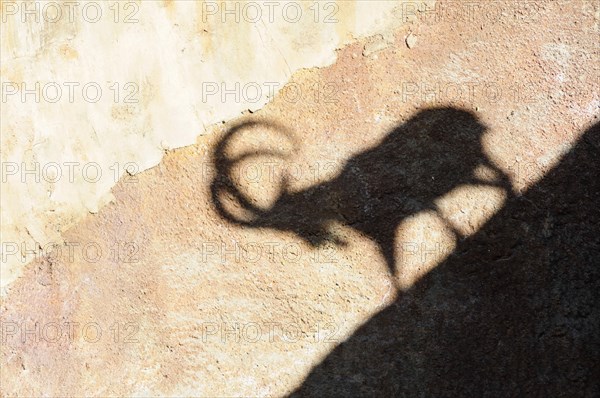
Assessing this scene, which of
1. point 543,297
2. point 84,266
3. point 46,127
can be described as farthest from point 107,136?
point 543,297

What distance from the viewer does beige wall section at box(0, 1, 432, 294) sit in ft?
19.7

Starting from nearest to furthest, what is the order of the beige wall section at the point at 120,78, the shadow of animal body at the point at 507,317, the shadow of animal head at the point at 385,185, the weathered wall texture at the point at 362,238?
1. the shadow of animal body at the point at 507,317
2. the weathered wall texture at the point at 362,238
3. the shadow of animal head at the point at 385,185
4. the beige wall section at the point at 120,78

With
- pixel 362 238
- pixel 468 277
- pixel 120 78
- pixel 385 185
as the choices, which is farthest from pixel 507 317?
pixel 120 78

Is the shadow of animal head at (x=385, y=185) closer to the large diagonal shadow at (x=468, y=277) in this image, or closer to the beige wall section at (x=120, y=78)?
the large diagonal shadow at (x=468, y=277)

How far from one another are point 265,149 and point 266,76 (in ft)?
1.86

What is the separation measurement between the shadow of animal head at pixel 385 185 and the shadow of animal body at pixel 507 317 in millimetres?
344

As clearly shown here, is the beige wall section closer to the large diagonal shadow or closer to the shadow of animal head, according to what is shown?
the shadow of animal head

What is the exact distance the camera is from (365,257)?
18.2 feet

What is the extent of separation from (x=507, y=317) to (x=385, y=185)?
122 centimetres

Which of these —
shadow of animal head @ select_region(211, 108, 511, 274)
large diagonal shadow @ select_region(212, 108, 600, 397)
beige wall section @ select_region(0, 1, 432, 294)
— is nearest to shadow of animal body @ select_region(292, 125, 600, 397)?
large diagonal shadow @ select_region(212, 108, 600, 397)

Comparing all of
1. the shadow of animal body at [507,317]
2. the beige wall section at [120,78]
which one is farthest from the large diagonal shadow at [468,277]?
the beige wall section at [120,78]

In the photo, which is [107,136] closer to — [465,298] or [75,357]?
[75,357]

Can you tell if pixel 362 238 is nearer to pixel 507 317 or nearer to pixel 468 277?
pixel 468 277

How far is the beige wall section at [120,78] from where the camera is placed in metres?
5.99
